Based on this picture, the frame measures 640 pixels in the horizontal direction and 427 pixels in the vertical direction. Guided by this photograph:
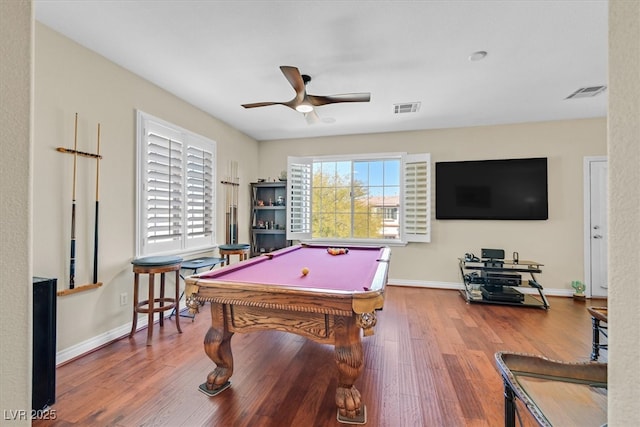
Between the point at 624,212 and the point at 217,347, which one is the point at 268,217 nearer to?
the point at 217,347

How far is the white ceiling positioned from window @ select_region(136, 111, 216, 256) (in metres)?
0.57

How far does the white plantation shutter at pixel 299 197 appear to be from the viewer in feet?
16.5

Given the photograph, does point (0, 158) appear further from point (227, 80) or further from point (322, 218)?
point (322, 218)

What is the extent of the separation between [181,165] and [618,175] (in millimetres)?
3842

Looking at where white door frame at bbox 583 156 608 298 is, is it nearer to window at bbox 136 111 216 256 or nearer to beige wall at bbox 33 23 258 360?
window at bbox 136 111 216 256

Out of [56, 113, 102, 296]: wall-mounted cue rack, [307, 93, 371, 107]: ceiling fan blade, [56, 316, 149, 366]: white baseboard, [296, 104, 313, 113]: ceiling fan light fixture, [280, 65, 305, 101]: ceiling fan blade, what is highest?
[280, 65, 305, 101]: ceiling fan blade

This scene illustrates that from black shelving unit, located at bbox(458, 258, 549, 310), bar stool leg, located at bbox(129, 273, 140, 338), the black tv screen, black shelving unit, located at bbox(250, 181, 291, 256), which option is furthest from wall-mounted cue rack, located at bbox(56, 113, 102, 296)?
the black tv screen

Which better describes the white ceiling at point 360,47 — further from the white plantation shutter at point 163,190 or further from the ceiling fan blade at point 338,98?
the white plantation shutter at point 163,190

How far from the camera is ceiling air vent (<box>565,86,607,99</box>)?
3244 millimetres

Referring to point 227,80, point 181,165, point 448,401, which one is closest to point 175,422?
point 448,401

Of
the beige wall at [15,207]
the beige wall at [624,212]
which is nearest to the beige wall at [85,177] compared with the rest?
the beige wall at [15,207]

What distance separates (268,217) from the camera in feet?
18.1

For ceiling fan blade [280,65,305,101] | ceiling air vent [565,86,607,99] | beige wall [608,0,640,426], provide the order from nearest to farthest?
beige wall [608,0,640,426] < ceiling fan blade [280,65,305,101] < ceiling air vent [565,86,607,99]

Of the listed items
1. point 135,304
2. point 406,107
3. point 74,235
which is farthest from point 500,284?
point 74,235
